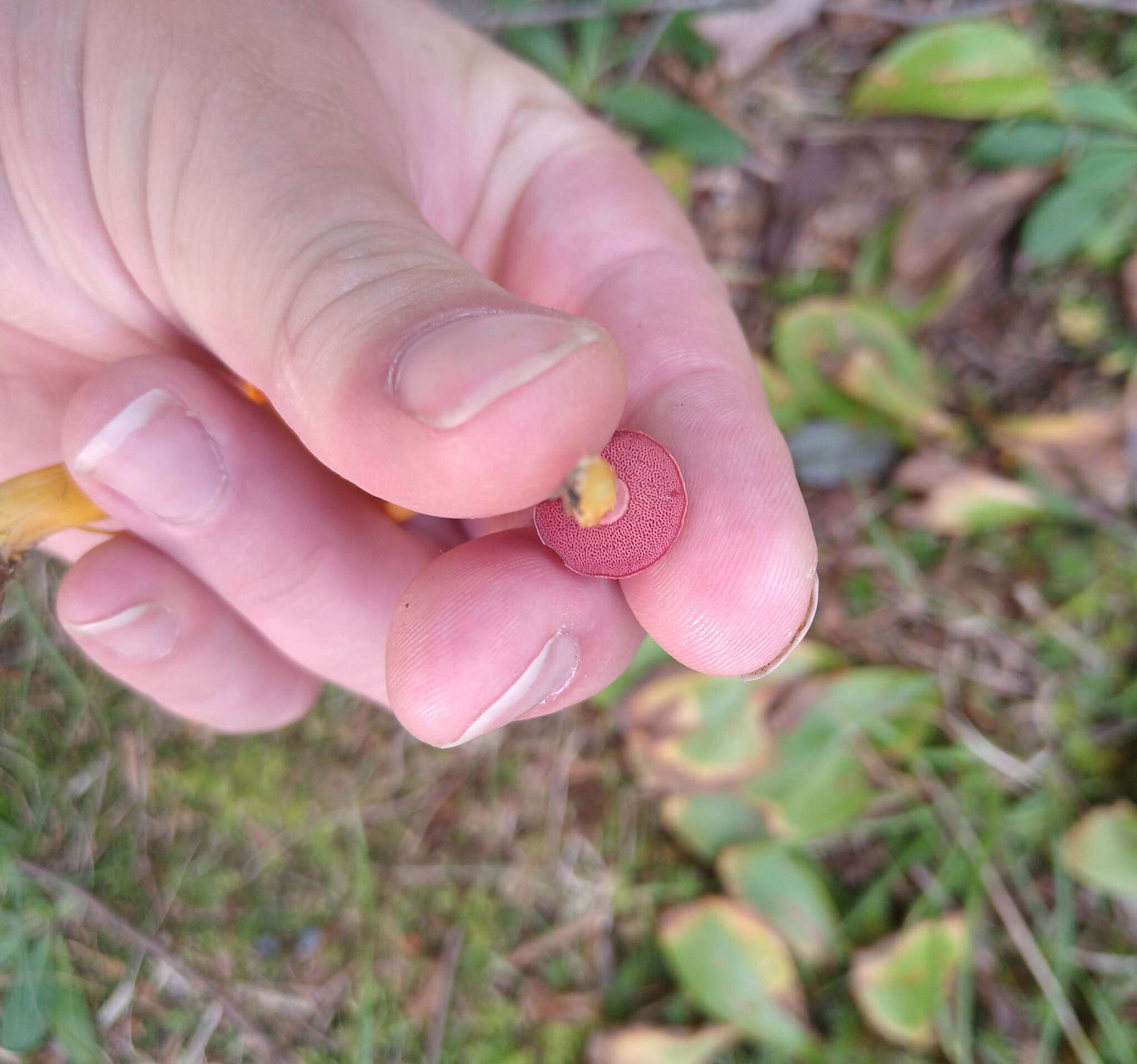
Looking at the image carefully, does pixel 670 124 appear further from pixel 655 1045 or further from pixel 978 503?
pixel 655 1045

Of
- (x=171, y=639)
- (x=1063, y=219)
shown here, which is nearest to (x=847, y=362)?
(x=1063, y=219)

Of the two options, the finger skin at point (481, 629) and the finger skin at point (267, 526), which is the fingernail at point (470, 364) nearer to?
the finger skin at point (481, 629)

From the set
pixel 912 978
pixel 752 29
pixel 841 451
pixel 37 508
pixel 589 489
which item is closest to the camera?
pixel 589 489

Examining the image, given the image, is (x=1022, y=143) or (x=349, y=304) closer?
(x=349, y=304)

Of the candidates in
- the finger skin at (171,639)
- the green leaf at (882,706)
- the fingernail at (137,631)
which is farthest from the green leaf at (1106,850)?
the fingernail at (137,631)

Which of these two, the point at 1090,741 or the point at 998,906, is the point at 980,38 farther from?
the point at 998,906
